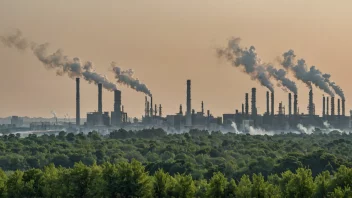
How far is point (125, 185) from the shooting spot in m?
98.4

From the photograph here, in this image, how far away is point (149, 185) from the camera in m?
96.4

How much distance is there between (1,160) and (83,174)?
214 feet

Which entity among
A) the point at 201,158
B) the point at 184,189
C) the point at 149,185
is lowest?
the point at 184,189

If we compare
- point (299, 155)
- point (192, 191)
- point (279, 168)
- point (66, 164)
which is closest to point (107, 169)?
point (192, 191)

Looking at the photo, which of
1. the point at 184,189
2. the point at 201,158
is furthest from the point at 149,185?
the point at 201,158

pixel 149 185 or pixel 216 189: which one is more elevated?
pixel 149 185

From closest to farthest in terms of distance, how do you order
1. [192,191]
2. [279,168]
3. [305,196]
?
[305,196] → [192,191] → [279,168]

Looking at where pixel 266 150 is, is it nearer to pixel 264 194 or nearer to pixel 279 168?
pixel 279 168

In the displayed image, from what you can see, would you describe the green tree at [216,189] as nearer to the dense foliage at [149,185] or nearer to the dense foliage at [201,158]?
the dense foliage at [149,185]

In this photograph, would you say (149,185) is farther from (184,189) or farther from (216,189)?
(216,189)

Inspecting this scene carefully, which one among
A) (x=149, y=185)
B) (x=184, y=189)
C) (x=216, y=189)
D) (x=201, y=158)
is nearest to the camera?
(x=216, y=189)

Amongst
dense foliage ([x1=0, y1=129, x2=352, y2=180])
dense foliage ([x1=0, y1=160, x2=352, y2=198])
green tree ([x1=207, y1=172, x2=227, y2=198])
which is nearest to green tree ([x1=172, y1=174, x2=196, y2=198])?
dense foliage ([x1=0, y1=160, x2=352, y2=198])

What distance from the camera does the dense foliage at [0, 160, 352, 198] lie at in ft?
290

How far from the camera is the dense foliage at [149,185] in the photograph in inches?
3477
